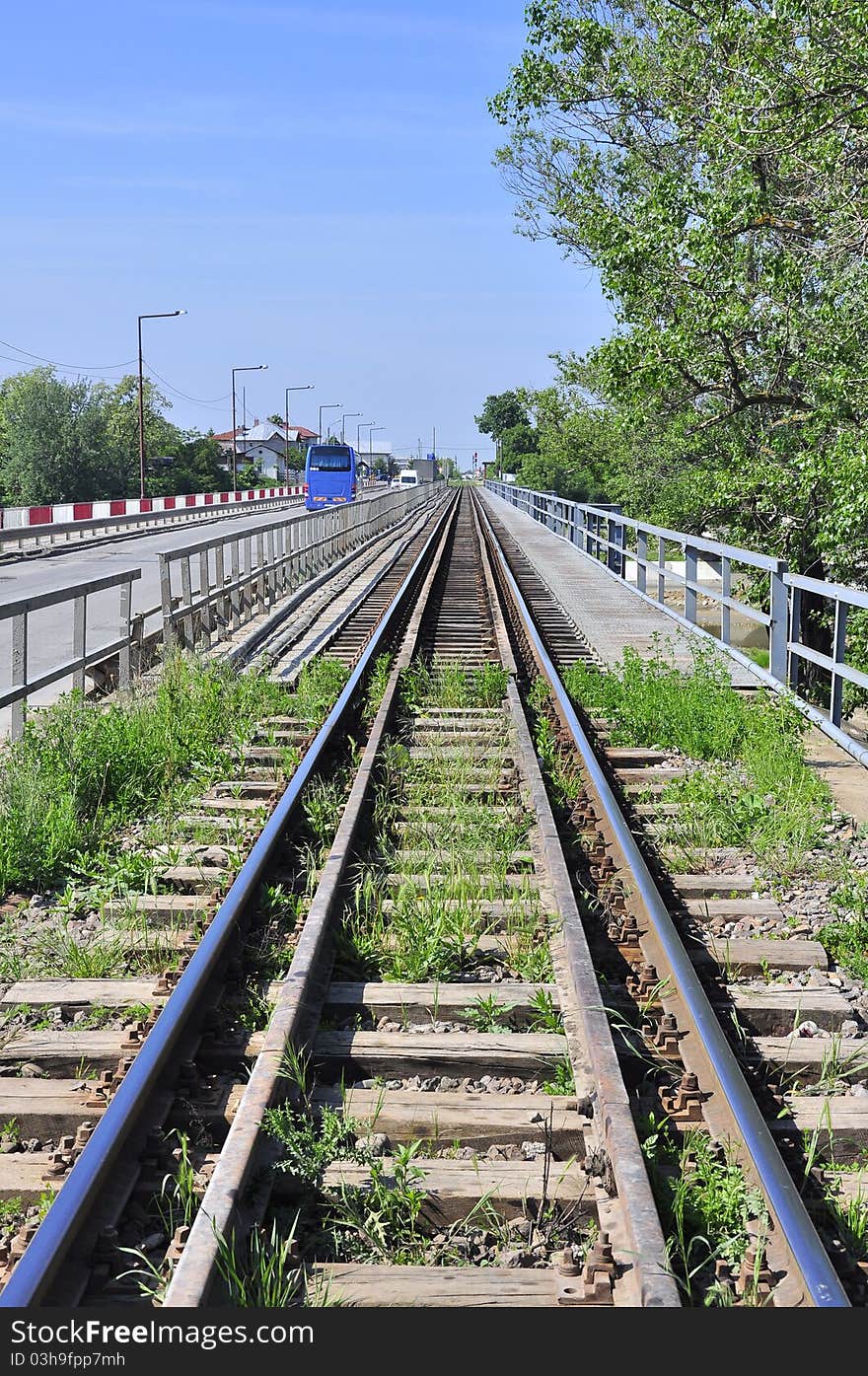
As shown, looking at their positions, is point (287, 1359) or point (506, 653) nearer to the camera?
point (287, 1359)

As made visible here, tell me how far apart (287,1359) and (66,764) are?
20.2 feet

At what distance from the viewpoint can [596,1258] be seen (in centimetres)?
325

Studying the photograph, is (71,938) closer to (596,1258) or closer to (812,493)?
(596,1258)

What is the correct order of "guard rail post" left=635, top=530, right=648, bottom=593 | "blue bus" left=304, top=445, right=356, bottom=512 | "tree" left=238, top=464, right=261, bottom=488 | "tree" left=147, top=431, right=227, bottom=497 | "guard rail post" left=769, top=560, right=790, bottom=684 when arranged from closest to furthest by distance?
1. "guard rail post" left=769, top=560, right=790, bottom=684
2. "guard rail post" left=635, top=530, right=648, bottom=593
3. "blue bus" left=304, top=445, right=356, bottom=512
4. "tree" left=147, top=431, right=227, bottom=497
5. "tree" left=238, top=464, right=261, bottom=488

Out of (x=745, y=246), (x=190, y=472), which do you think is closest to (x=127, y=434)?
(x=190, y=472)

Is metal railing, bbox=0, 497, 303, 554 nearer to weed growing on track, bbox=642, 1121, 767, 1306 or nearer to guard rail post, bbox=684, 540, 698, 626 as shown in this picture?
guard rail post, bbox=684, 540, 698, 626

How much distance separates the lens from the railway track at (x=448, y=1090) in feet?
10.8

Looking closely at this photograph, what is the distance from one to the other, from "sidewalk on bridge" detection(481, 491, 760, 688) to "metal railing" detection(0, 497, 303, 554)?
49.3ft

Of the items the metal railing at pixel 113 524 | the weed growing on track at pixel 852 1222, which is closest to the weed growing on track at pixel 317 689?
the weed growing on track at pixel 852 1222

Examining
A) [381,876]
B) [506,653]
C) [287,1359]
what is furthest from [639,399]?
[287,1359]

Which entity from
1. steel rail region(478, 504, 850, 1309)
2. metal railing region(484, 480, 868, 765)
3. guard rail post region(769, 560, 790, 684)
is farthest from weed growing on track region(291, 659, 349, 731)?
steel rail region(478, 504, 850, 1309)

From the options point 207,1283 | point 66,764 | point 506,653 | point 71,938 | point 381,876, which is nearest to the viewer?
point 207,1283

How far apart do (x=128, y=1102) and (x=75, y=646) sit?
6.74 meters

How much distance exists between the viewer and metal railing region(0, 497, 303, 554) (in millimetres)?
37969
